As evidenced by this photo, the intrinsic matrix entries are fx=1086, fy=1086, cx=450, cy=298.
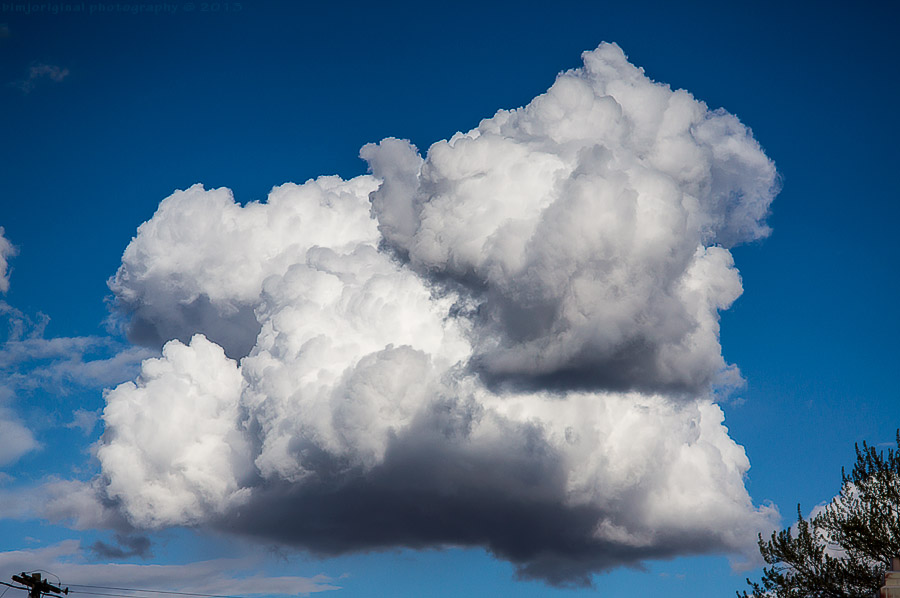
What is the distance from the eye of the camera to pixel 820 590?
67188mm

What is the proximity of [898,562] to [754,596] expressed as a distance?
42.7 feet

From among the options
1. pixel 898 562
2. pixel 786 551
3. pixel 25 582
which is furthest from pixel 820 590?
pixel 25 582

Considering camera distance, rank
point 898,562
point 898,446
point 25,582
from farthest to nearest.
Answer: point 25,582 < point 898,446 < point 898,562

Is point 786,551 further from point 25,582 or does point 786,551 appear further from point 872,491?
point 25,582

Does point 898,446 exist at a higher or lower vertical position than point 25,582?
higher

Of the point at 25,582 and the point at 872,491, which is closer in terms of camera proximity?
the point at 872,491

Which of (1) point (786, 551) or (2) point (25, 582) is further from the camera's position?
(2) point (25, 582)

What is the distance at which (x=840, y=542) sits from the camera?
67.1m

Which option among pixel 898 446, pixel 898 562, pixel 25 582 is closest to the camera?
pixel 898 562

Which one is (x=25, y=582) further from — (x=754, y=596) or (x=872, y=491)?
(x=872, y=491)

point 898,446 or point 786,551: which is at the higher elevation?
point 898,446

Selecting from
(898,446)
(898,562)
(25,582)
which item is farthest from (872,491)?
(25,582)

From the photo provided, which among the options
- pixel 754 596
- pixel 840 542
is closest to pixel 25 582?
pixel 754 596

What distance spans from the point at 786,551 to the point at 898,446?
386 inches
